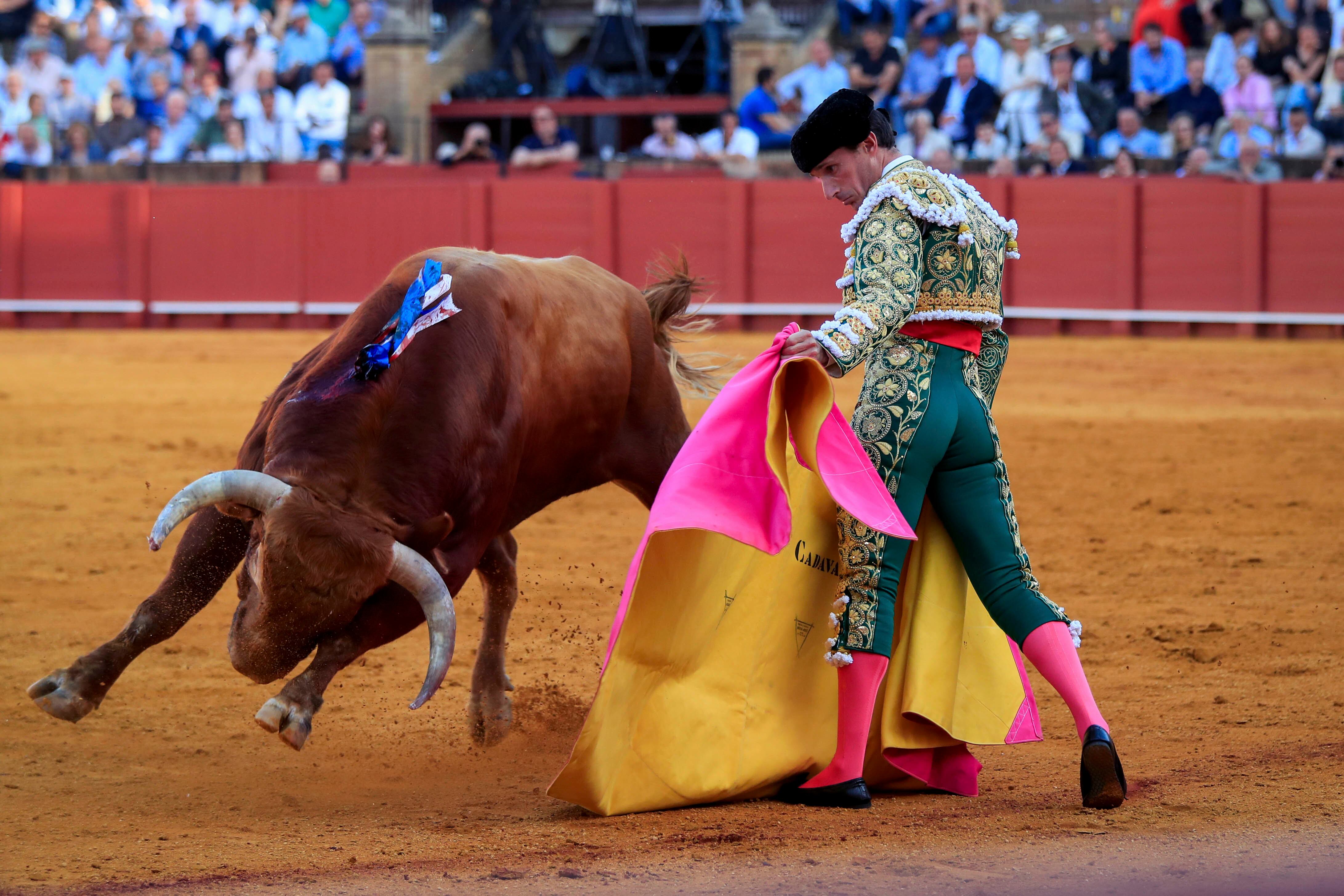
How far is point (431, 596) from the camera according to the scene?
2748 mm

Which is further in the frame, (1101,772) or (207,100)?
(207,100)

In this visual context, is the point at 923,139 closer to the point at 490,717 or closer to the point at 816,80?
the point at 816,80

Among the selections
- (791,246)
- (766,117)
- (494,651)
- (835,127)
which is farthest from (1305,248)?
(835,127)

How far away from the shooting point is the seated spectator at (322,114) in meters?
13.6

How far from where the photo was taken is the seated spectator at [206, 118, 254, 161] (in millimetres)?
13406

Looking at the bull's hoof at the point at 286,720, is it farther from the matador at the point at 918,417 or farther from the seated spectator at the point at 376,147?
the seated spectator at the point at 376,147

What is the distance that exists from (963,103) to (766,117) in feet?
5.31

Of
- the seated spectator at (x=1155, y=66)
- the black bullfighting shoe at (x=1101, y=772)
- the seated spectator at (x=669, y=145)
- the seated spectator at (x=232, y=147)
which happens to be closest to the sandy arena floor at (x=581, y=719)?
the black bullfighting shoe at (x=1101, y=772)

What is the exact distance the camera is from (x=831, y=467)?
2678 millimetres

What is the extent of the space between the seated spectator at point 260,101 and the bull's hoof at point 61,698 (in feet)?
37.2

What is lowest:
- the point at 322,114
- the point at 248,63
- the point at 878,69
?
the point at 322,114

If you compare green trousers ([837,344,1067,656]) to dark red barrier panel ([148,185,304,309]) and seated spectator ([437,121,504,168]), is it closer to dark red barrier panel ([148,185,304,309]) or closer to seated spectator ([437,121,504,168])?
seated spectator ([437,121,504,168])

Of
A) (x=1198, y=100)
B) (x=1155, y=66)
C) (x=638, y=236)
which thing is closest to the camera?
(x=1198, y=100)

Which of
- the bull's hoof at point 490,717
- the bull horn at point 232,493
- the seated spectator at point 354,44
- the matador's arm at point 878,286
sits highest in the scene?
the seated spectator at point 354,44
